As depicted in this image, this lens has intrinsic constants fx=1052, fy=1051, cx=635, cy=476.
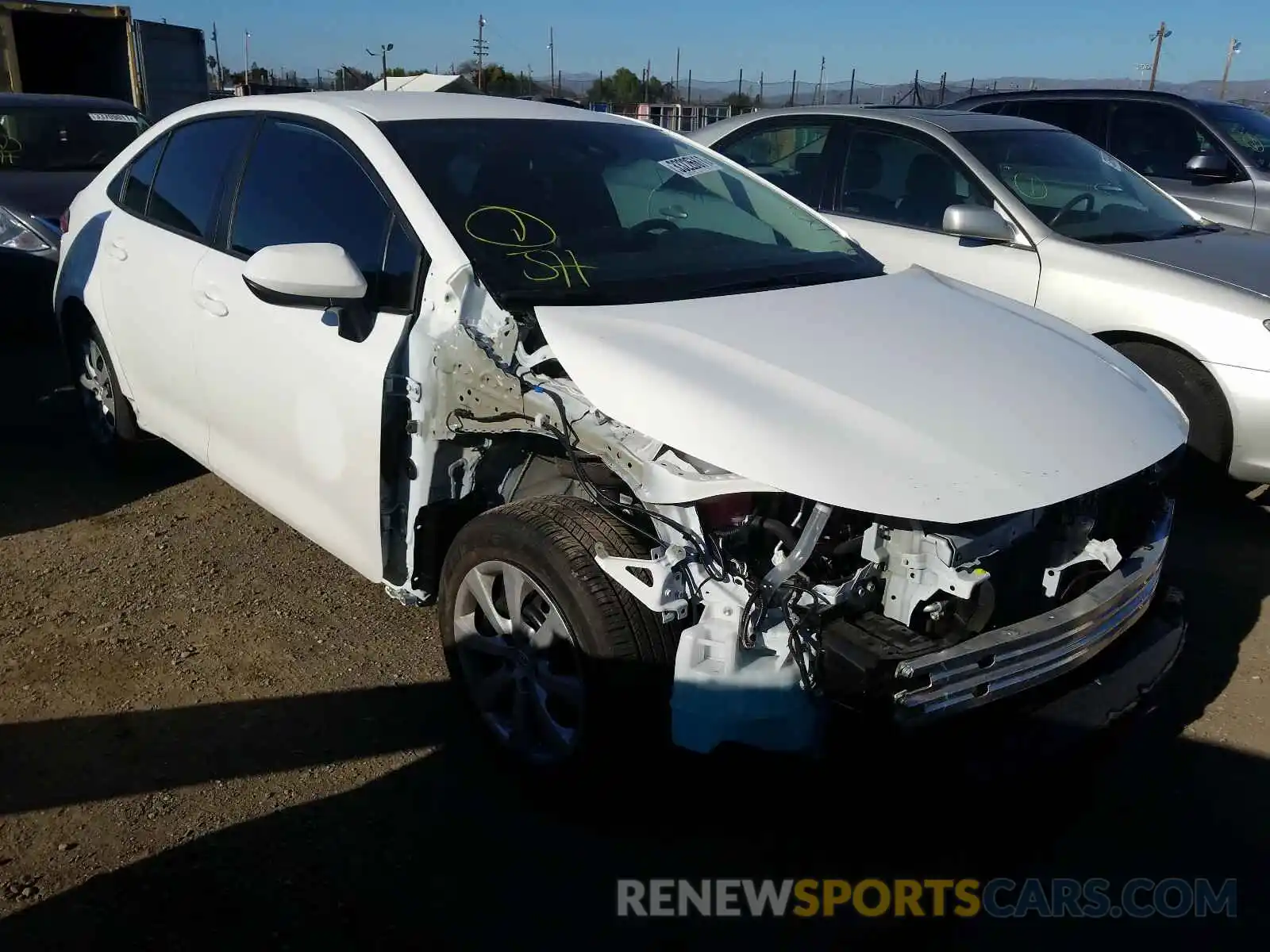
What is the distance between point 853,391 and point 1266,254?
372cm

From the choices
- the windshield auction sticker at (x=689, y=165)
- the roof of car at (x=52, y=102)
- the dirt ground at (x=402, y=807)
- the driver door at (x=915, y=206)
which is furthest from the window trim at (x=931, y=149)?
the roof of car at (x=52, y=102)

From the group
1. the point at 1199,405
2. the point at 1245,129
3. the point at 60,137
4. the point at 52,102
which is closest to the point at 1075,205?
the point at 1199,405

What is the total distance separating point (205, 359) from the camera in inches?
145

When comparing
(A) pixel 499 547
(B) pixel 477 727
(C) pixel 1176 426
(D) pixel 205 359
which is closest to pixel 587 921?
(B) pixel 477 727

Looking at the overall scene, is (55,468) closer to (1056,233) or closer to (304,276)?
(304,276)

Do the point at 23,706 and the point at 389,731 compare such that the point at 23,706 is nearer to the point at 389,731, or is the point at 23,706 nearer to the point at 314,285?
the point at 389,731

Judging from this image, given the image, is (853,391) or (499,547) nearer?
(853,391)

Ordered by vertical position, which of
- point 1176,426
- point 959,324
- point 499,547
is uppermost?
point 959,324

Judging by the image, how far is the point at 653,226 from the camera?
11.2ft

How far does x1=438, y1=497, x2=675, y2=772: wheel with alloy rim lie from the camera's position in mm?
2441

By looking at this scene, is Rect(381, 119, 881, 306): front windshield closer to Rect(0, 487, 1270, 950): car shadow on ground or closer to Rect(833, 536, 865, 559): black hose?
Rect(833, 536, 865, 559): black hose

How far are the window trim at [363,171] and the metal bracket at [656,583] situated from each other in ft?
3.34

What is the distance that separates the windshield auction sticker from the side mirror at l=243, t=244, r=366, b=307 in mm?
1321

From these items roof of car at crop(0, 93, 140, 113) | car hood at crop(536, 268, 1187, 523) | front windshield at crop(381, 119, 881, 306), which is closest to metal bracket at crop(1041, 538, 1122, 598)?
car hood at crop(536, 268, 1187, 523)
